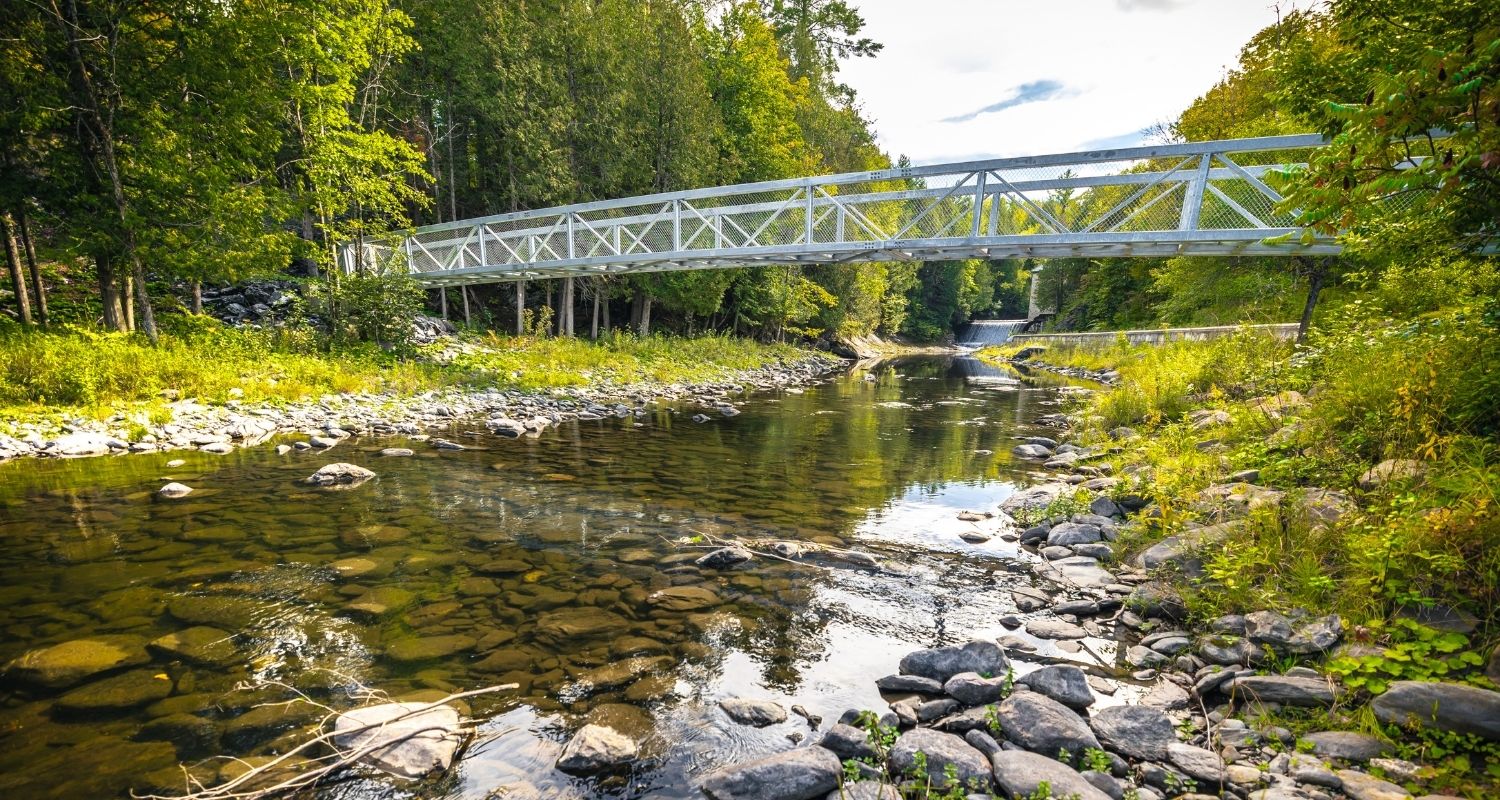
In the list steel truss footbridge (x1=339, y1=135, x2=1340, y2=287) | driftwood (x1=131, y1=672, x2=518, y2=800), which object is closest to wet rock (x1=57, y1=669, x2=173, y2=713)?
driftwood (x1=131, y1=672, x2=518, y2=800)

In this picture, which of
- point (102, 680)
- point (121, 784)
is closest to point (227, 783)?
point (121, 784)

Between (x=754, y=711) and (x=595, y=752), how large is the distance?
1.00 meters

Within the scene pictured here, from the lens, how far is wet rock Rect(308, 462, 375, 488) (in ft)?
28.1

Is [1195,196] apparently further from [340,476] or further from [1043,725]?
[340,476]

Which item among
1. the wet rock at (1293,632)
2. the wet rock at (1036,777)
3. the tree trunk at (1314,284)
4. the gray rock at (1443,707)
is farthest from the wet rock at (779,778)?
the tree trunk at (1314,284)

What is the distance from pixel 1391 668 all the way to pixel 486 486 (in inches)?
380

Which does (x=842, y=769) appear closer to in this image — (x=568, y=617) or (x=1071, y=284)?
(x=568, y=617)

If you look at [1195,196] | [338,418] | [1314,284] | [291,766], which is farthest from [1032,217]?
[338,418]

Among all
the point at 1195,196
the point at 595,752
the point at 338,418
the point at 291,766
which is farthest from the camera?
the point at 338,418

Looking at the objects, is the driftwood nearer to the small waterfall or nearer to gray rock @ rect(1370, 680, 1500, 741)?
gray rock @ rect(1370, 680, 1500, 741)

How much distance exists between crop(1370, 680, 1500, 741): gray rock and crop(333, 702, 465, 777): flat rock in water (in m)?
5.01

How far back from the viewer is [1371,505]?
4.47 meters

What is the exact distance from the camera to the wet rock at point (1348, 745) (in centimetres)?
281

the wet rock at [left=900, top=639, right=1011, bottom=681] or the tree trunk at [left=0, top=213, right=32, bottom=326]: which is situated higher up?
the tree trunk at [left=0, top=213, right=32, bottom=326]
